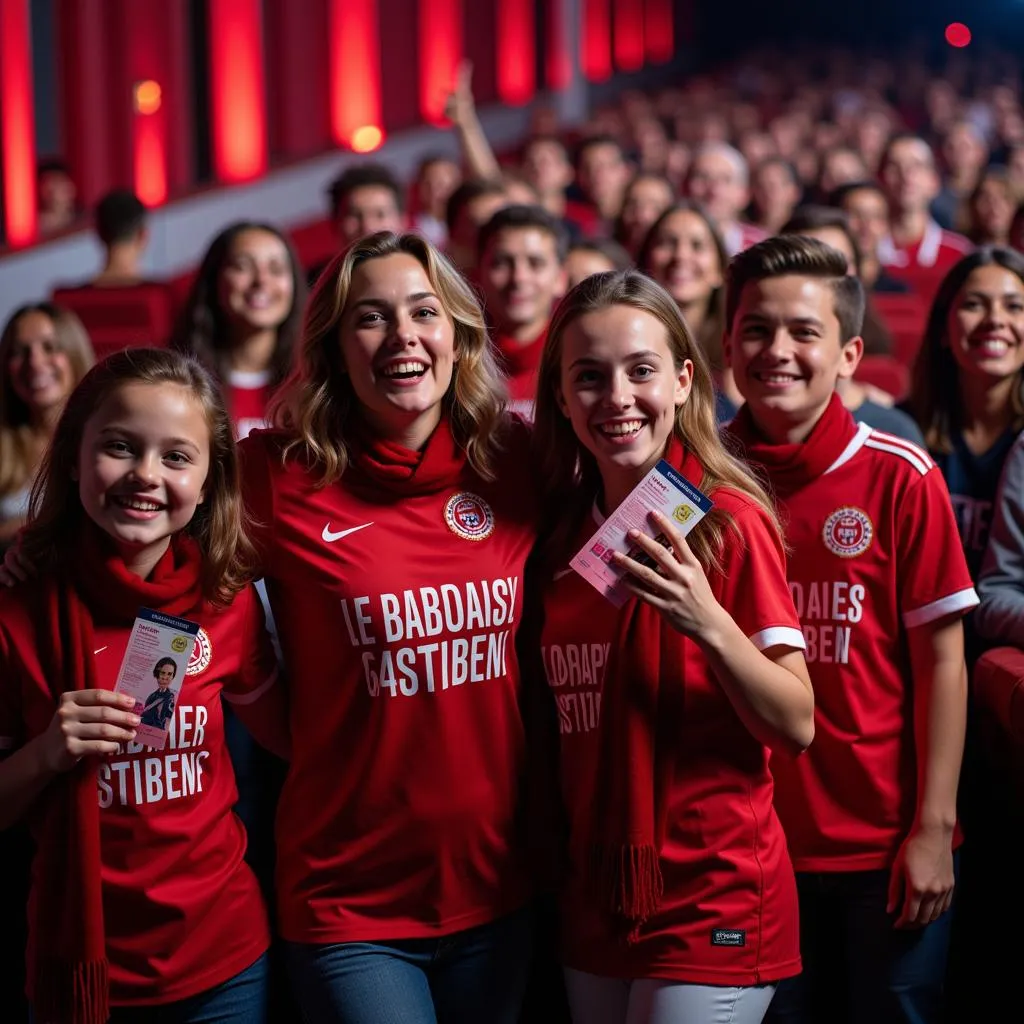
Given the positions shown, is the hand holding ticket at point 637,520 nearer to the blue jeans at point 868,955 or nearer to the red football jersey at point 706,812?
the red football jersey at point 706,812

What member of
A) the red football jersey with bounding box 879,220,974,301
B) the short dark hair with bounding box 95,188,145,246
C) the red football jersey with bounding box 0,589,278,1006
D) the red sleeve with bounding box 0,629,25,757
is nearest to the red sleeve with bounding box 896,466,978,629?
the red football jersey with bounding box 0,589,278,1006

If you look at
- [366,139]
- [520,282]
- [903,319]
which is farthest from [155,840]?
[366,139]

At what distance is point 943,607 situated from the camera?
7.47 ft

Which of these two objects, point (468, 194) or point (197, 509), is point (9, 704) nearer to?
point (197, 509)

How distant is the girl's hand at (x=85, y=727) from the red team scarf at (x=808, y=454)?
1.02m

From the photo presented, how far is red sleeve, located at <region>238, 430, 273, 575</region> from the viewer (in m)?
2.15

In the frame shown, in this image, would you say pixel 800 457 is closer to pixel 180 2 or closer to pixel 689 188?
pixel 689 188

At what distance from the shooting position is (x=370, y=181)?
511cm

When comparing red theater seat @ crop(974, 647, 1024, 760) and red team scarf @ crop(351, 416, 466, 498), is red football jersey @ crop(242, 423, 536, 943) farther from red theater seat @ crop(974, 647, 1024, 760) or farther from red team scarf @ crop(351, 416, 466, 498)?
red theater seat @ crop(974, 647, 1024, 760)

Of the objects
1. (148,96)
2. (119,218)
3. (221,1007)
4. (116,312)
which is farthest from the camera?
(148,96)

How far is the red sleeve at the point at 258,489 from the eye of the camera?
2152 millimetres

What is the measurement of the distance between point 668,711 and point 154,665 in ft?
2.26

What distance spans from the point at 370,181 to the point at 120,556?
3.25m

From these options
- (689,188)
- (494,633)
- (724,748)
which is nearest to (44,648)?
(494,633)
